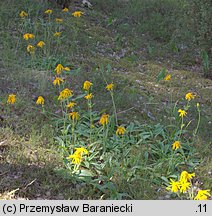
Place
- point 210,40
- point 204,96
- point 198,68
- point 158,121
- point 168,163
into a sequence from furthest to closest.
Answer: point 198,68
point 210,40
point 204,96
point 158,121
point 168,163

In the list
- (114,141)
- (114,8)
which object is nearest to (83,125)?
(114,141)

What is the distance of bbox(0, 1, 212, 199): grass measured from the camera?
11.8ft

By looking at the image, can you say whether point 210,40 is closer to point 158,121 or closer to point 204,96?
point 204,96

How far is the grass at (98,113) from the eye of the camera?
3.59 meters

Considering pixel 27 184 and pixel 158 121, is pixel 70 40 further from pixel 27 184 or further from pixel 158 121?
pixel 27 184

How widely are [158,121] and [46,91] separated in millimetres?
1343

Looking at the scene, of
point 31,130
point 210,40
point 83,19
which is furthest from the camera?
point 83,19

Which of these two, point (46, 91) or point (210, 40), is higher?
point (210, 40)

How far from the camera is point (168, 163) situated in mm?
3879

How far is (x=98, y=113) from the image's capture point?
4.66m

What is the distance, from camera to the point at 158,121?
15.5 ft

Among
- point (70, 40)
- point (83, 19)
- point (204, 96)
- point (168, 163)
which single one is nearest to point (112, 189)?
point (168, 163)

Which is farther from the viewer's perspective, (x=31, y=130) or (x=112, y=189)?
Answer: (x=31, y=130)

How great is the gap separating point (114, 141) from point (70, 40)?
9.69ft
